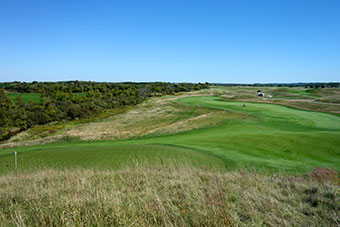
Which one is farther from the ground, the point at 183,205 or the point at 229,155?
the point at 183,205

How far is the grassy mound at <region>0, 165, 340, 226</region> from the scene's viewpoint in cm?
345

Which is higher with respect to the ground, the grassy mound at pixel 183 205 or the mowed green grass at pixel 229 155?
the grassy mound at pixel 183 205

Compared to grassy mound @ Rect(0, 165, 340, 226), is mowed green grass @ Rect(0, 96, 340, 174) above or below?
below

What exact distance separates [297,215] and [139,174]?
4.25 metres

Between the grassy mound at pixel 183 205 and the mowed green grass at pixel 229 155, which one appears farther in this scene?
the mowed green grass at pixel 229 155

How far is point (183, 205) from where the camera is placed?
392cm

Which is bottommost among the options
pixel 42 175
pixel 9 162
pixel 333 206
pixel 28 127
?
pixel 28 127

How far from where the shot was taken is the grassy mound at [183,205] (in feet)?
11.3

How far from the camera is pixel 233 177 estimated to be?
634 cm

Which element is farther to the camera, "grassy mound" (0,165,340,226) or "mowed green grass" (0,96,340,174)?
"mowed green grass" (0,96,340,174)

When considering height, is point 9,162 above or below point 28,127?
above

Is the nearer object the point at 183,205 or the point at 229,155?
the point at 183,205

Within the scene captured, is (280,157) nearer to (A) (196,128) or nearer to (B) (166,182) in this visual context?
(B) (166,182)

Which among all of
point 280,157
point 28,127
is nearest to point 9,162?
point 280,157
